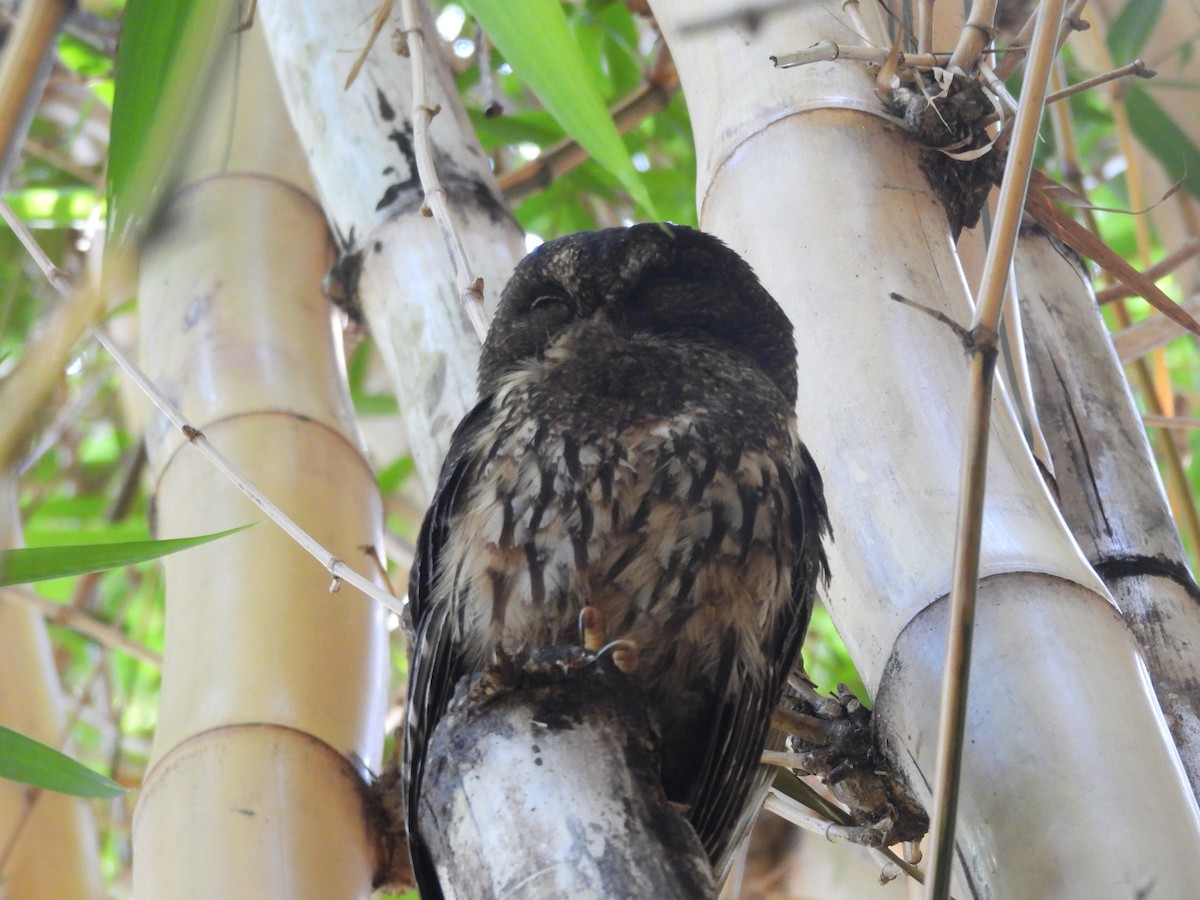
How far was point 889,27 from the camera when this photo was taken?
1.43 m

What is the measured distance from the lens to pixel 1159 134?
6.55ft

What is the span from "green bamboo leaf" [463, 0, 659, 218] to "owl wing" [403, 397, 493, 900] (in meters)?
0.59

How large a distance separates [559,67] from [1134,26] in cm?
168

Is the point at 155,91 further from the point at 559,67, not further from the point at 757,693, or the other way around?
the point at 757,693

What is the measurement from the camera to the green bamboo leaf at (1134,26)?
6.85 feet

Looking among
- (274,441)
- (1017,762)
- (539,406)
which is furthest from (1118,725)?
(274,441)

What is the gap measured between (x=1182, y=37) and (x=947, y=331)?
1.51m

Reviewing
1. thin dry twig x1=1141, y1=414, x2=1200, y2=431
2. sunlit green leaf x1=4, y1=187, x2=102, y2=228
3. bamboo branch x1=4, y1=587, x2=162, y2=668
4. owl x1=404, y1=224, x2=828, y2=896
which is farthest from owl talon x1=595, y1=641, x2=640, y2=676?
sunlit green leaf x1=4, y1=187, x2=102, y2=228

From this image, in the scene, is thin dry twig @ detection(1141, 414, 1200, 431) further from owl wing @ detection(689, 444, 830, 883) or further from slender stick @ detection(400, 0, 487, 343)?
slender stick @ detection(400, 0, 487, 343)

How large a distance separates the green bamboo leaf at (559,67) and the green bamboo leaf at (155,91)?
0.19 m

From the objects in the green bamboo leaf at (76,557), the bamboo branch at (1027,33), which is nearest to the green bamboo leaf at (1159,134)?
the bamboo branch at (1027,33)

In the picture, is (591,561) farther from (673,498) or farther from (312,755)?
(312,755)

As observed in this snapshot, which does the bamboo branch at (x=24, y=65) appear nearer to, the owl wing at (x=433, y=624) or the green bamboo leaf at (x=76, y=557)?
the green bamboo leaf at (x=76, y=557)

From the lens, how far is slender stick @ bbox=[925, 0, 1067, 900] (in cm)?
70
